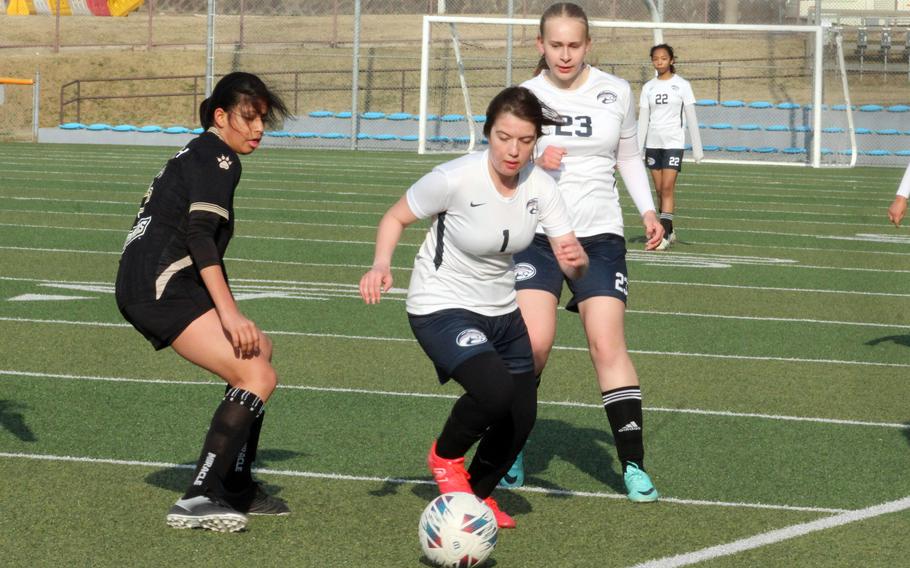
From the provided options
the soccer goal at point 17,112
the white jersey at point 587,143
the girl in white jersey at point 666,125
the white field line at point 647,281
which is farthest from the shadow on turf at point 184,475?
the soccer goal at point 17,112

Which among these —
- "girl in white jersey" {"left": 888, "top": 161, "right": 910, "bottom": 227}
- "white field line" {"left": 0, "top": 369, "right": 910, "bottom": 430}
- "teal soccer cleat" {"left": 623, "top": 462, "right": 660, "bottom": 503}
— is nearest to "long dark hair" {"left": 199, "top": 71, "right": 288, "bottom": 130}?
"teal soccer cleat" {"left": 623, "top": 462, "right": 660, "bottom": 503}

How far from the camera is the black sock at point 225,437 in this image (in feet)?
18.0

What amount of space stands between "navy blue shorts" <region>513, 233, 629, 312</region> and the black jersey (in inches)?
52.2

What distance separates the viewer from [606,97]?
6461 millimetres

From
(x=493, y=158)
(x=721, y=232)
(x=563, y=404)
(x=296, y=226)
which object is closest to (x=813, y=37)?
(x=721, y=232)

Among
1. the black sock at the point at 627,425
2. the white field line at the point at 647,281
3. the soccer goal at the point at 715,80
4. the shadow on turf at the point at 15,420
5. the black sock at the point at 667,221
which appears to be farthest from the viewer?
the soccer goal at the point at 715,80

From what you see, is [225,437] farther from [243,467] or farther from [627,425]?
[627,425]

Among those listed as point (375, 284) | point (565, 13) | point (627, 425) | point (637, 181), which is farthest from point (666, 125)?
point (375, 284)

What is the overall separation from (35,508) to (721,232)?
1356 centimetres

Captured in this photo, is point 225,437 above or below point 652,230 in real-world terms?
below

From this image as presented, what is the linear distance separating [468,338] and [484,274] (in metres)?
0.28

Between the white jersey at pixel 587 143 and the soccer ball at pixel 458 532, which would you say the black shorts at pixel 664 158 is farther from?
the soccer ball at pixel 458 532

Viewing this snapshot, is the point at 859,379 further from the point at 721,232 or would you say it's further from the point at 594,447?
the point at 721,232

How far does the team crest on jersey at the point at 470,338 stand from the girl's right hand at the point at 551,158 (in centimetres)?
103
